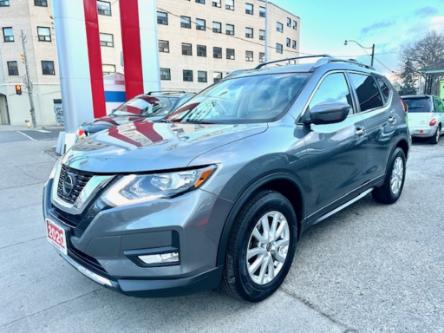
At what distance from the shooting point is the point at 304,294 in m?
2.49

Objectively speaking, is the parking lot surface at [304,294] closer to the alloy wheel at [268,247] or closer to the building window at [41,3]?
the alloy wheel at [268,247]

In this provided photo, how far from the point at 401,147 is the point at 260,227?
315 cm

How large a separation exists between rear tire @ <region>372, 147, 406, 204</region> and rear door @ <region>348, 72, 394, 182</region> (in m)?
0.26

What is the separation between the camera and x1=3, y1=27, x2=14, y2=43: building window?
30402mm

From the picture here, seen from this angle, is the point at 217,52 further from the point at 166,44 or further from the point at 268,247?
the point at 268,247

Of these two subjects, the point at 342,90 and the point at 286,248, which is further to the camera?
the point at 342,90

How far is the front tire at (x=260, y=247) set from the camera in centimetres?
213

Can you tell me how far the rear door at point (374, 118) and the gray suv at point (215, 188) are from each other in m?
0.25

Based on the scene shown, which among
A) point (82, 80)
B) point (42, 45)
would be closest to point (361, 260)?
point (82, 80)

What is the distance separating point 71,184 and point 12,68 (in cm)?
3596

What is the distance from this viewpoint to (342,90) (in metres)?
3.32

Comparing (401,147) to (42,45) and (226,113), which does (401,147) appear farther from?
(42,45)

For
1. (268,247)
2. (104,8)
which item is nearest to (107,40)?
(104,8)

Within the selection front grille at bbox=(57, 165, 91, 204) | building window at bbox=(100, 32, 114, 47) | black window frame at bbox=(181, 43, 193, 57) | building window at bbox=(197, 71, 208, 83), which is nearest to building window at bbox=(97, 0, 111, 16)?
building window at bbox=(100, 32, 114, 47)
